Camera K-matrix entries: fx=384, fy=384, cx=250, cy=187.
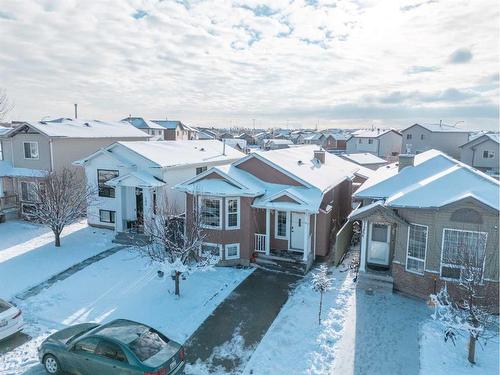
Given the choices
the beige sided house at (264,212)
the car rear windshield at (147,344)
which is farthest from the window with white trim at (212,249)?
the car rear windshield at (147,344)

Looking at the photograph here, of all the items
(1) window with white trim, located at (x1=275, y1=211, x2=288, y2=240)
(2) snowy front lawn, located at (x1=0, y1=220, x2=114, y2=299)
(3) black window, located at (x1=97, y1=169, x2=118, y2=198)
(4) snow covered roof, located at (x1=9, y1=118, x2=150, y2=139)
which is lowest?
(2) snowy front lawn, located at (x1=0, y1=220, x2=114, y2=299)

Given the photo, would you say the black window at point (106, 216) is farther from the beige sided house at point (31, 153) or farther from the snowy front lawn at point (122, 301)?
the snowy front lawn at point (122, 301)

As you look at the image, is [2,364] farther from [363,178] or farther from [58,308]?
[363,178]

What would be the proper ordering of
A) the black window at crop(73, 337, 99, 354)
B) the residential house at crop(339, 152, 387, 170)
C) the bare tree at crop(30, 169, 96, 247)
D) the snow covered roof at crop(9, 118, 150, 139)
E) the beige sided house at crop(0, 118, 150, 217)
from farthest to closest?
the residential house at crop(339, 152, 387, 170) → the snow covered roof at crop(9, 118, 150, 139) → the beige sided house at crop(0, 118, 150, 217) → the bare tree at crop(30, 169, 96, 247) → the black window at crop(73, 337, 99, 354)

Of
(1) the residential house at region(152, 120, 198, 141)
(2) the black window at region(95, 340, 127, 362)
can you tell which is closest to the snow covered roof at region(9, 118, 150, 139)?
(2) the black window at region(95, 340, 127, 362)

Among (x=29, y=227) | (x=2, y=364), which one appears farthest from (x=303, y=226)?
(x=29, y=227)

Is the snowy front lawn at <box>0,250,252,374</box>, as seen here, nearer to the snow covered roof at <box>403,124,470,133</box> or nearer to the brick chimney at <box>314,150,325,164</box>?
the brick chimney at <box>314,150,325,164</box>
